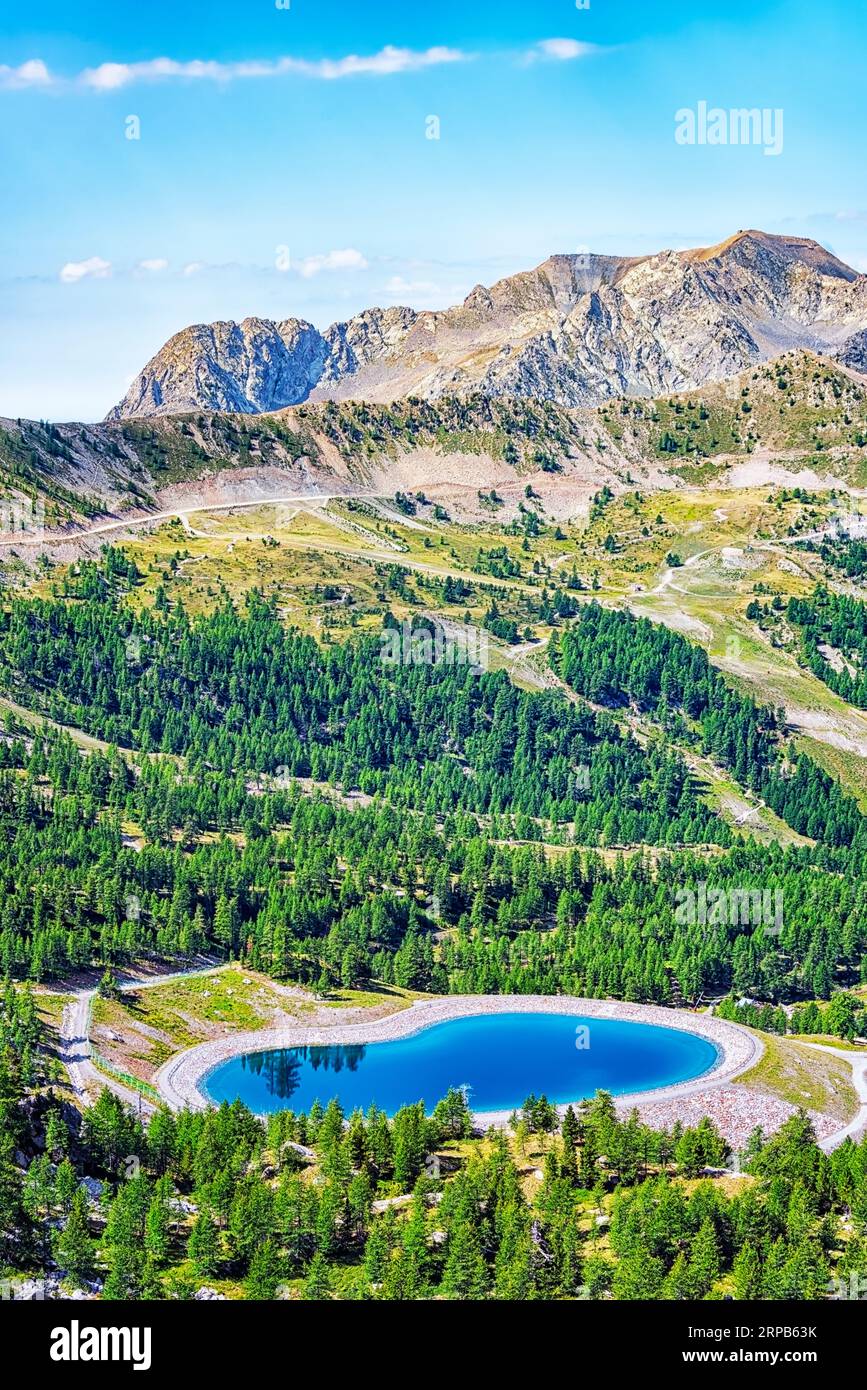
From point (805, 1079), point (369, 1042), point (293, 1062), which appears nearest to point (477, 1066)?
point (369, 1042)

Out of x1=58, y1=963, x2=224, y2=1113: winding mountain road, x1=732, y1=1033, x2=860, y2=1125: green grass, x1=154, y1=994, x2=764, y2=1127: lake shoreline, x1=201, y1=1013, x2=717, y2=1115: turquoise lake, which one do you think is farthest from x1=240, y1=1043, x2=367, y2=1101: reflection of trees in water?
x1=732, y1=1033, x2=860, y2=1125: green grass

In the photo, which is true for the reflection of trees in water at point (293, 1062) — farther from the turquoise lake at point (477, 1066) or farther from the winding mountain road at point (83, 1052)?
the winding mountain road at point (83, 1052)

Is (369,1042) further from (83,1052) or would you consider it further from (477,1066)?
(83,1052)

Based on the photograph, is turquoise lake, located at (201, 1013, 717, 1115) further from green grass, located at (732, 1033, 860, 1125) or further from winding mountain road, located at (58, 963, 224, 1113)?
winding mountain road, located at (58, 963, 224, 1113)

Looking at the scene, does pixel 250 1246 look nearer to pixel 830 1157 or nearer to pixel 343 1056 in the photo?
pixel 830 1157

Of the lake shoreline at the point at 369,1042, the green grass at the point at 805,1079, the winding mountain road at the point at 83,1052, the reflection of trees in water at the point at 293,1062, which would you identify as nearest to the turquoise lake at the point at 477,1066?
the reflection of trees in water at the point at 293,1062
